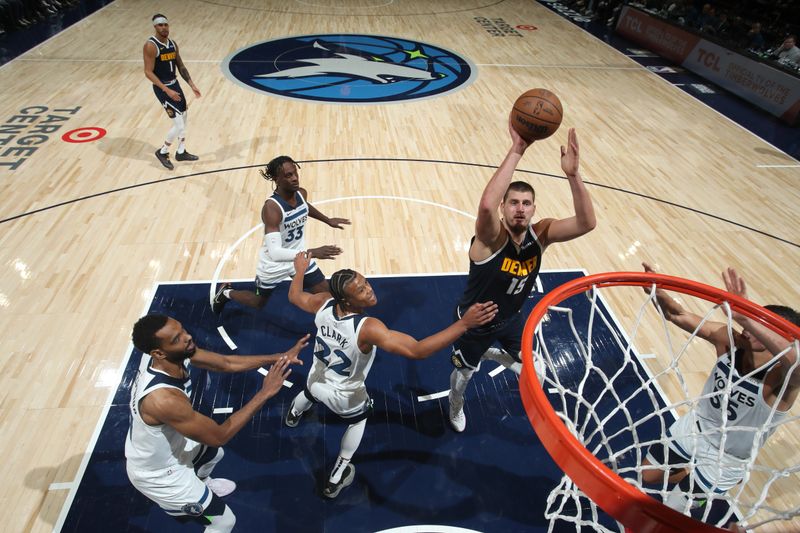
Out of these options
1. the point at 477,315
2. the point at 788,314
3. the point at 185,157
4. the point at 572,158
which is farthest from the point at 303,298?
the point at 185,157

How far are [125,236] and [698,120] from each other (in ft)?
34.0

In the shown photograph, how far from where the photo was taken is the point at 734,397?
2840 mm

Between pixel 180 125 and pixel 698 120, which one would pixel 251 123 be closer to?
pixel 180 125

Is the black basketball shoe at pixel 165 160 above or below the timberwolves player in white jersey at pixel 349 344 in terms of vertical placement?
below

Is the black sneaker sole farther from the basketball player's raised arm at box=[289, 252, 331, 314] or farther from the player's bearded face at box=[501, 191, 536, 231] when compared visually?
the player's bearded face at box=[501, 191, 536, 231]

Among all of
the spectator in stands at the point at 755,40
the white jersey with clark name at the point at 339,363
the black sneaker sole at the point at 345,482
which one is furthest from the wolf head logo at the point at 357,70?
the black sneaker sole at the point at 345,482

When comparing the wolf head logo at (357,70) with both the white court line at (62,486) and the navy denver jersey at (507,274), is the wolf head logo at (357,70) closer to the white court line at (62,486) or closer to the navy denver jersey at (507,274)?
the navy denver jersey at (507,274)

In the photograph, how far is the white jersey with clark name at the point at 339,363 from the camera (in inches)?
115

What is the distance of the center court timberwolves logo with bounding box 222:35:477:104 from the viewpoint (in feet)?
33.4

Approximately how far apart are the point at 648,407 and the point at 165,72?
710 cm

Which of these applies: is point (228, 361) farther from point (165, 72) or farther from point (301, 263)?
point (165, 72)

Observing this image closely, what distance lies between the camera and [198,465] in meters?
3.04

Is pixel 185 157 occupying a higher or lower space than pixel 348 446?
lower

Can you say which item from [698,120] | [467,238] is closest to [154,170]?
[467,238]
